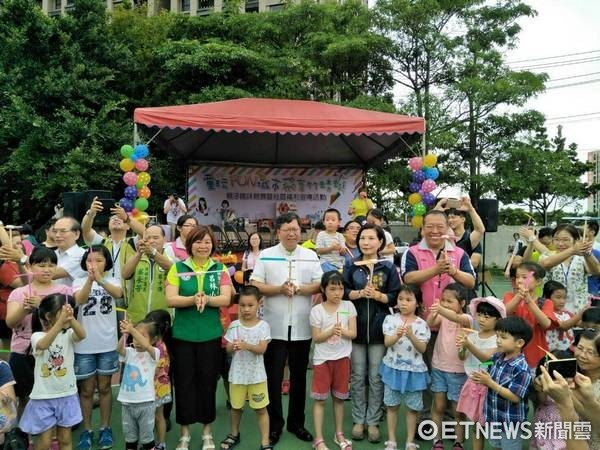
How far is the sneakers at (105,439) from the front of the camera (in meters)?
3.40

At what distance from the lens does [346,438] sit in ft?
11.9

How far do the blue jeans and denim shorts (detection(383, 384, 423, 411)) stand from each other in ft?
0.35

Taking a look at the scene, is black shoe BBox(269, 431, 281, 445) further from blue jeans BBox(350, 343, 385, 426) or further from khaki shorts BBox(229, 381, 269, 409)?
blue jeans BBox(350, 343, 385, 426)

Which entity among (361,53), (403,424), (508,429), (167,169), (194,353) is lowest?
(403,424)

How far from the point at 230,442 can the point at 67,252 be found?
1.92m

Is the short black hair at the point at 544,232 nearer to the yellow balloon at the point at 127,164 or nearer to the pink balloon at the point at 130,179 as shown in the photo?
the pink balloon at the point at 130,179

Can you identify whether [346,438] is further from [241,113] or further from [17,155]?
[17,155]

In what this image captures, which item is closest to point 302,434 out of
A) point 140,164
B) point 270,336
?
point 270,336

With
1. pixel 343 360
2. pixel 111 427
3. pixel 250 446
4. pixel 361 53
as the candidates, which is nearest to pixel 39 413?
pixel 111 427

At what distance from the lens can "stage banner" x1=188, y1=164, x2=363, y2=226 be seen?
1036 cm

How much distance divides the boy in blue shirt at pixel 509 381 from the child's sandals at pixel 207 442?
1.87 m

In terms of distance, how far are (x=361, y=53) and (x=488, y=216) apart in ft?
30.2

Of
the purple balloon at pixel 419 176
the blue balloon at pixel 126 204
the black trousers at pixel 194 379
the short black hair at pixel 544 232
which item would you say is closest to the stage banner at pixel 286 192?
the purple balloon at pixel 419 176

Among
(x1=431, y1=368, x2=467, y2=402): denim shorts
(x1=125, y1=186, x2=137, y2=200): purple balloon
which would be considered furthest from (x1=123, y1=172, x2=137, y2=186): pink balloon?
(x1=431, y1=368, x2=467, y2=402): denim shorts
